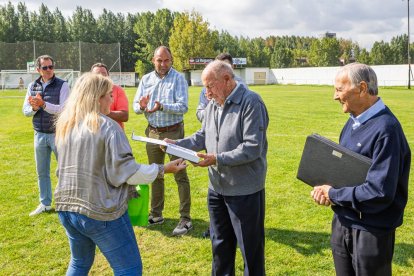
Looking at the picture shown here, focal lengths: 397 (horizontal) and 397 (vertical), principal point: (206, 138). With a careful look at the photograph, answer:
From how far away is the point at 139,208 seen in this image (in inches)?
128

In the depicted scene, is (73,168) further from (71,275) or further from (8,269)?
(8,269)

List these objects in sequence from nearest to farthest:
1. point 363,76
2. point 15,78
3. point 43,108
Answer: point 363,76 → point 43,108 → point 15,78

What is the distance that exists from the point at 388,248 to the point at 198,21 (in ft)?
238

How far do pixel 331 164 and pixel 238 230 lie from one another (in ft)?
3.84

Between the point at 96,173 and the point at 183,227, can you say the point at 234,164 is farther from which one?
the point at 183,227

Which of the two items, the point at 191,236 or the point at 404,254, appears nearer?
the point at 404,254

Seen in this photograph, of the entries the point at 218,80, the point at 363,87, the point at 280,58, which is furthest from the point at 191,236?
the point at 280,58

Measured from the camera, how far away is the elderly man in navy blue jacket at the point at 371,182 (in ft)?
7.83

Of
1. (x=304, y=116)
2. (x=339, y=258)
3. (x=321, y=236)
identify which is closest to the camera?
(x=339, y=258)

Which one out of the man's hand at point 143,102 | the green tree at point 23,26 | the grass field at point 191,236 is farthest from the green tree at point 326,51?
the man's hand at point 143,102

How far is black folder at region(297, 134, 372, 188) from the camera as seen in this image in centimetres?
250

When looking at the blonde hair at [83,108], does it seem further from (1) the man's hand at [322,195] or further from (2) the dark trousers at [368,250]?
(2) the dark trousers at [368,250]

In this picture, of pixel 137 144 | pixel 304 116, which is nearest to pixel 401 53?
pixel 304 116

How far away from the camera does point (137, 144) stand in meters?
11.6
